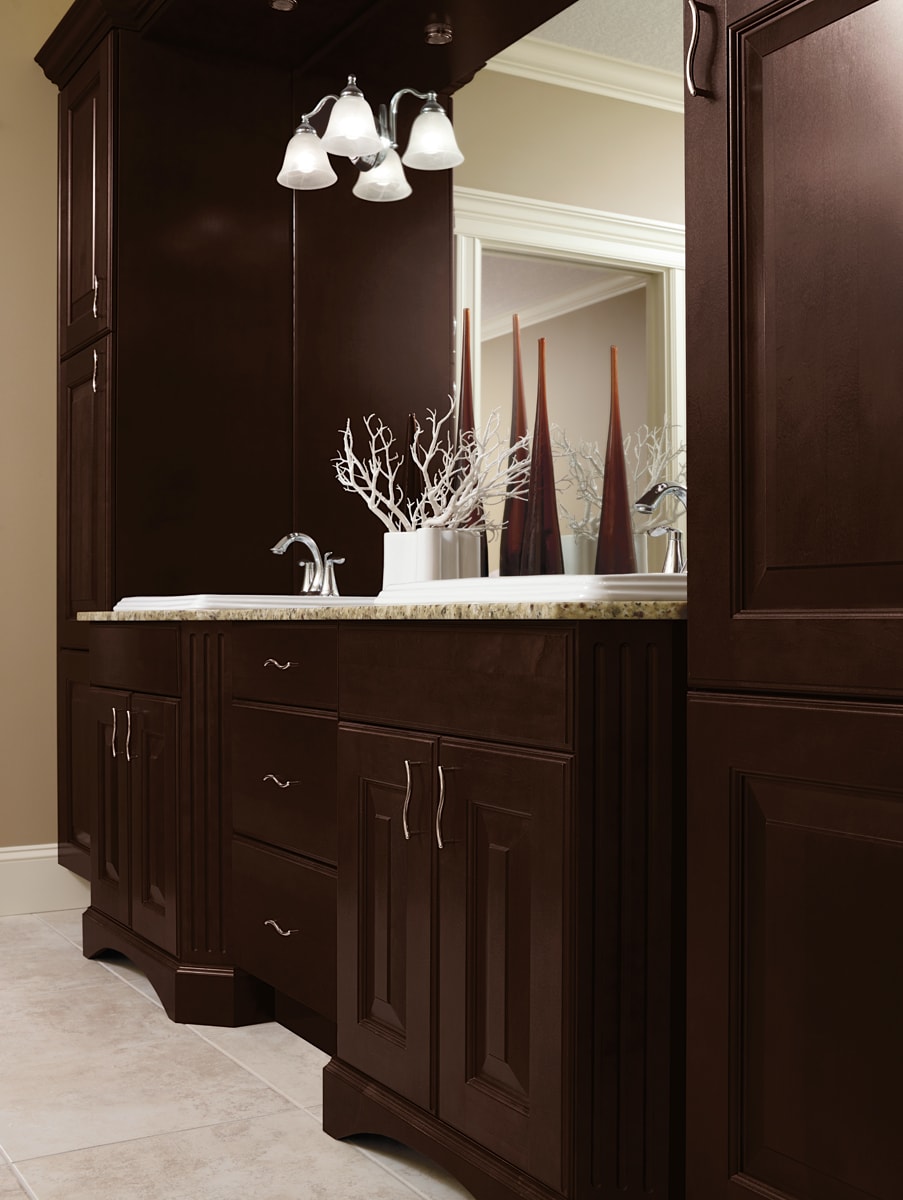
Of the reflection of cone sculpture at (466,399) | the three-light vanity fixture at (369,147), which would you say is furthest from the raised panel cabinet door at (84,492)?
the reflection of cone sculpture at (466,399)

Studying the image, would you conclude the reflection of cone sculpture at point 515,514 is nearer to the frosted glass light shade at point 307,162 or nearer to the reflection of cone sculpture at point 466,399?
the reflection of cone sculpture at point 466,399

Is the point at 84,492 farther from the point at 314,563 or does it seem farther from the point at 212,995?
the point at 212,995

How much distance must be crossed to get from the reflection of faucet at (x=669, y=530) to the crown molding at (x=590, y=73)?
662 millimetres

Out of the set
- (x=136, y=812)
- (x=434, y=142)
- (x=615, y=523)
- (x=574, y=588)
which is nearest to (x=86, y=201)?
(x=434, y=142)

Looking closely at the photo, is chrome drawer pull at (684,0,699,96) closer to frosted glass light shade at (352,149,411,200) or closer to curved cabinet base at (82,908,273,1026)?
frosted glass light shade at (352,149,411,200)

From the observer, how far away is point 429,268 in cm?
318

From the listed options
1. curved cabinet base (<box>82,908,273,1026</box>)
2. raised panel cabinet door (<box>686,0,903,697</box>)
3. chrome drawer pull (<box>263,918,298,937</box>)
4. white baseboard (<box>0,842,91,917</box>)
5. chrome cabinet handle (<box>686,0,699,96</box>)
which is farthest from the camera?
white baseboard (<box>0,842,91,917</box>)

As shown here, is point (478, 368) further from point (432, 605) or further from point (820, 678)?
point (820, 678)

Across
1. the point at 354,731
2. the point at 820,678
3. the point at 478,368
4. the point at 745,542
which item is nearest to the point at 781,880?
the point at 820,678

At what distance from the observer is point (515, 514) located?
2279 mm

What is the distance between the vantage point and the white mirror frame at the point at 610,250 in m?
2.07

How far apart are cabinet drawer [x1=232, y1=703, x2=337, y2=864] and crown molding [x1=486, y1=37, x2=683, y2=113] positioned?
47.3 inches

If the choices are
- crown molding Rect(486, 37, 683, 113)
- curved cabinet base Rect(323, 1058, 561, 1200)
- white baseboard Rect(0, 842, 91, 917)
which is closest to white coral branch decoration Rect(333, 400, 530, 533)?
crown molding Rect(486, 37, 683, 113)

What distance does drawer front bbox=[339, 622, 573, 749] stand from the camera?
150 cm
